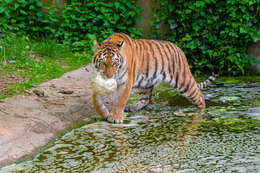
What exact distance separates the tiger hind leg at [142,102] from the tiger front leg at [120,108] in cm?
60

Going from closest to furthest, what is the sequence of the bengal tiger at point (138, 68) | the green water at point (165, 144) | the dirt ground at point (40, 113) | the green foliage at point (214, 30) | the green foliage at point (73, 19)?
1. the green water at point (165, 144)
2. the dirt ground at point (40, 113)
3. the bengal tiger at point (138, 68)
4. the green foliage at point (214, 30)
5. the green foliage at point (73, 19)

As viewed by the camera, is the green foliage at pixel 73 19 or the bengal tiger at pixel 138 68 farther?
the green foliage at pixel 73 19

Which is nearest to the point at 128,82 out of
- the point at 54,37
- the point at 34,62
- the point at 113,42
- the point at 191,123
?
the point at 113,42

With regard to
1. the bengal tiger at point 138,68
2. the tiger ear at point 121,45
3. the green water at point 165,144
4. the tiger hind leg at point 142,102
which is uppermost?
the tiger ear at point 121,45

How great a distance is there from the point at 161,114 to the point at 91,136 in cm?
122

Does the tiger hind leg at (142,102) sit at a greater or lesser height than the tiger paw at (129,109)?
greater

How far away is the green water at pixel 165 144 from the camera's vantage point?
10.9 ft

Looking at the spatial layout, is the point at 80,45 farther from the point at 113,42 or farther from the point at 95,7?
the point at 113,42

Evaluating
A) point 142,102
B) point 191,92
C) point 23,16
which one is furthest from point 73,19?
point 191,92

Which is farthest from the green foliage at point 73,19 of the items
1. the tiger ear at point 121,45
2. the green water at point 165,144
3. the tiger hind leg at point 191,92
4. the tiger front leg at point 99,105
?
the tiger front leg at point 99,105

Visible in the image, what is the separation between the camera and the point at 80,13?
27.6 feet

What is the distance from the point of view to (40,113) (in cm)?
446

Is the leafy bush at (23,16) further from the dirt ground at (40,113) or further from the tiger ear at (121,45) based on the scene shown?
the tiger ear at (121,45)

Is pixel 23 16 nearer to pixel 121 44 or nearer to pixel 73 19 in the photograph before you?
pixel 73 19
